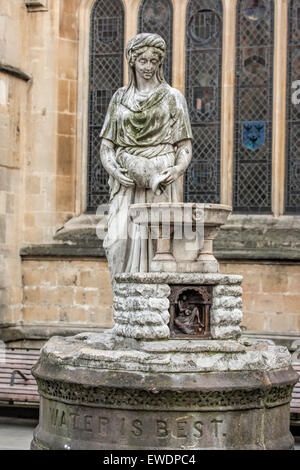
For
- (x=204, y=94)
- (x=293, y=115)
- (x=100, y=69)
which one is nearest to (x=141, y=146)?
(x=293, y=115)

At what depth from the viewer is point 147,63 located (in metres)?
7.44

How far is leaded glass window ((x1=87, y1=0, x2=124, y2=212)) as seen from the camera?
13.9 m

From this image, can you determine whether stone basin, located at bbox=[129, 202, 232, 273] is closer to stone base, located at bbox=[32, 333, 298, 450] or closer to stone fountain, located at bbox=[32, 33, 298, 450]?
stone fountain, located at bbox=[32, 33, 298, 450]

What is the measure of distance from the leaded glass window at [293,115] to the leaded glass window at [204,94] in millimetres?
1033

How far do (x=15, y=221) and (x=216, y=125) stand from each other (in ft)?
10.8

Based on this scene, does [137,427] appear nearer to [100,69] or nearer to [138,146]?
[138,146]

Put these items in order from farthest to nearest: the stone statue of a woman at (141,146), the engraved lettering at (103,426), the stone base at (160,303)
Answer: the stone statue of a woman at (141,146) < the stone base at (160,303) < the engraved lettering at (103,426)

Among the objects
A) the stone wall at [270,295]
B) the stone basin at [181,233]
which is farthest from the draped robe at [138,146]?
the stone wall at [270,295]

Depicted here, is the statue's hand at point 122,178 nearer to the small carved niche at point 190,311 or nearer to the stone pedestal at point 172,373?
the stone pedestal at point 172,373

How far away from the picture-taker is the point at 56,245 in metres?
13.5


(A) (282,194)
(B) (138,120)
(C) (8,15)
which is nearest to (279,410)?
(B) (138,120)

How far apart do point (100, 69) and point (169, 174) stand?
7069 mm

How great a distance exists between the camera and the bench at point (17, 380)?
9633 mm
